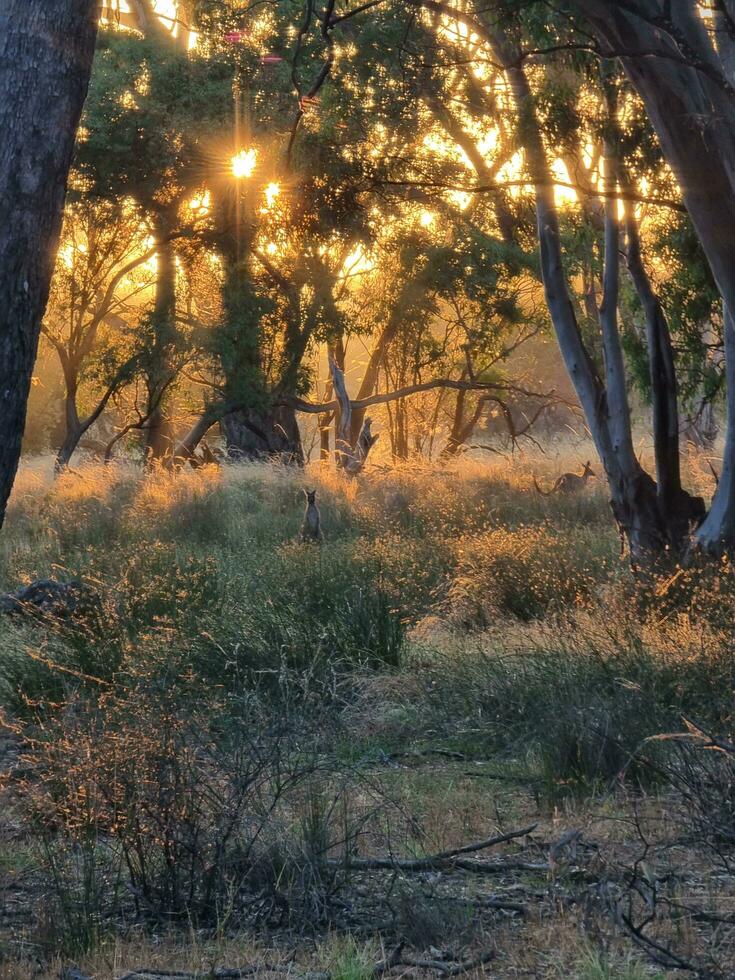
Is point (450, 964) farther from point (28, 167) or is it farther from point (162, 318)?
point (162, 318)

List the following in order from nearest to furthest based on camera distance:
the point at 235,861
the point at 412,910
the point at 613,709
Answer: the point at 412,910 → the point at 235,861 → the point at 613,709

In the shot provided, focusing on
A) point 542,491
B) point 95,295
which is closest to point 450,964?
point 542,491

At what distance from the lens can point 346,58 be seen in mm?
10672

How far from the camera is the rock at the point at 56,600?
7.23 meters

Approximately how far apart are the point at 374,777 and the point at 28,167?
286cm

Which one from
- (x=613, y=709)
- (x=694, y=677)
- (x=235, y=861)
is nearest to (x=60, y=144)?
(x=235, y=861)

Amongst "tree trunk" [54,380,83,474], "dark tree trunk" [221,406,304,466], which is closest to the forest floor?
"tree trunk" [54,380,83,474]

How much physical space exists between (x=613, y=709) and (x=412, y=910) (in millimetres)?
1846

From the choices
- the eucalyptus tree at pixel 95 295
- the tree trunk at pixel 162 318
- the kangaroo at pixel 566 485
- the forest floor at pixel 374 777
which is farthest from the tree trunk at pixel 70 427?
the forest floor at pixel 374 777

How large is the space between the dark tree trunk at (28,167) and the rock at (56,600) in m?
2.81

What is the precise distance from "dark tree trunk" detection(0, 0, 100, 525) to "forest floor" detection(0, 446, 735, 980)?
3.95ft

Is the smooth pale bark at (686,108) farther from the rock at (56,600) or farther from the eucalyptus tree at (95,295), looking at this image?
the eucalyptus tree at (95,295)

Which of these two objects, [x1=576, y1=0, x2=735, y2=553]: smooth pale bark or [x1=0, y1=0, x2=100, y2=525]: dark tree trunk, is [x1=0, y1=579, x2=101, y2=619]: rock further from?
[x1=576, y1=0, x2=735, y2=553]: smooth pale bark

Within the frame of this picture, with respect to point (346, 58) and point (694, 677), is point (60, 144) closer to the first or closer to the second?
point (694, 677)
